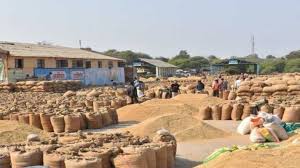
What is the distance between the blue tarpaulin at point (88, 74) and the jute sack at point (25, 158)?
84.6ft

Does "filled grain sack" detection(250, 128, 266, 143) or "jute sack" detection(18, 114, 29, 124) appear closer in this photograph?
"filled grain sack" detection(250, 128, 266, 143)

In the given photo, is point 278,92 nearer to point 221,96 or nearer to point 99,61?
point 221,96

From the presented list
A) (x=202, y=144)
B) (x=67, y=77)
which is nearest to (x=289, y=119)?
(x=202, y=144)

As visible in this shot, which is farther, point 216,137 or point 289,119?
point 289,119

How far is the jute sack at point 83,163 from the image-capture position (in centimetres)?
657

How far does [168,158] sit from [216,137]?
364 cm

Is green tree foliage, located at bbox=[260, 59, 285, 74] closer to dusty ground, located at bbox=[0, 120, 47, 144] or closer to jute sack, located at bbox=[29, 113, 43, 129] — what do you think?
jute sack, located at bbox=[29, 113, 43, 129]

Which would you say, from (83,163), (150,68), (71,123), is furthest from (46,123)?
(150,68)

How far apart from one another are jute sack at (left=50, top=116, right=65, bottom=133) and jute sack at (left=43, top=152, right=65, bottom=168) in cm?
600

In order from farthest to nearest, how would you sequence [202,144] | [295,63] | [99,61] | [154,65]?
[295,63], [154,65], [99,61], [202,144]

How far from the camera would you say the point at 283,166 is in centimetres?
561

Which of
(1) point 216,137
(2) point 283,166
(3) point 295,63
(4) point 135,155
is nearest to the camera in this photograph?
(2) point 283,166

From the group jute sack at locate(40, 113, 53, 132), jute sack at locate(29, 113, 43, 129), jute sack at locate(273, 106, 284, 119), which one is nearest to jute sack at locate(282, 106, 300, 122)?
jute sack at locate(273, 106, 284, 119)

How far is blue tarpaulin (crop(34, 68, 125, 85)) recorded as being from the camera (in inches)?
1296
